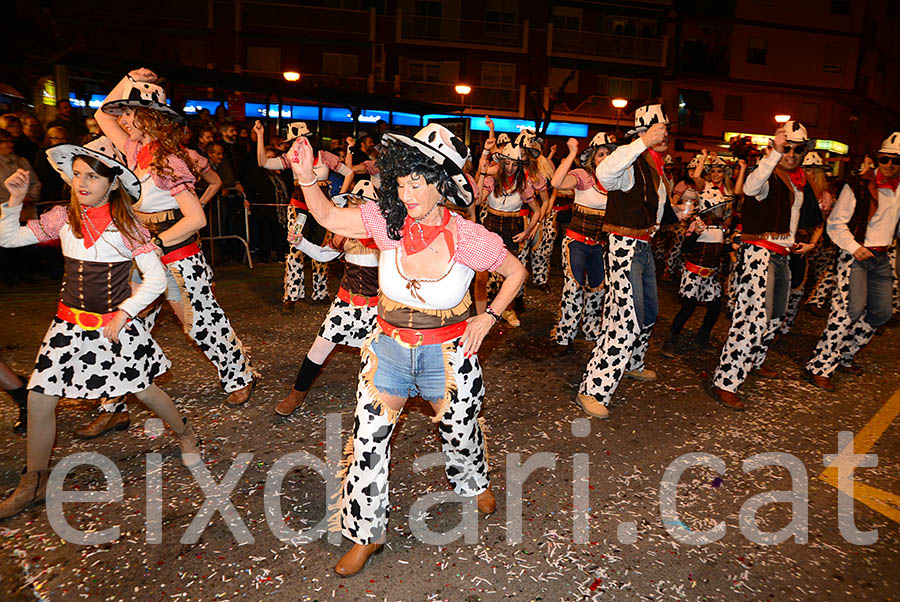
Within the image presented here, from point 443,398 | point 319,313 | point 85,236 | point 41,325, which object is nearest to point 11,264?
point 41,325

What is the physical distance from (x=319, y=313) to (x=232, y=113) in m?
8.48

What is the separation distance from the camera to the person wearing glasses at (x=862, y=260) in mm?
5695

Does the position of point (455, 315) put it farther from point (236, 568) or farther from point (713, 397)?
point (713, 397)

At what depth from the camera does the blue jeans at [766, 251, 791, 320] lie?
520cm

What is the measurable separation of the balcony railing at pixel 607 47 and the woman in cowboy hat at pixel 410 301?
31377 mm

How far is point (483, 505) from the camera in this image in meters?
3.51

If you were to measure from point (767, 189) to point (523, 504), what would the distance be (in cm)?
354

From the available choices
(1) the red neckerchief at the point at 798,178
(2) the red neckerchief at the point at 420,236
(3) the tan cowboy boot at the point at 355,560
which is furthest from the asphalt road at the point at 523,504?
(1) the red neckerchief at the point at 798,178

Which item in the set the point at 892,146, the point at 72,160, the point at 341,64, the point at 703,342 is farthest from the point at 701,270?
the point at 341,64

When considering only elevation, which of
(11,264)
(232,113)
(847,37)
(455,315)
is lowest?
(11,264)

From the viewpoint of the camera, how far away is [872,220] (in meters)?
5.80

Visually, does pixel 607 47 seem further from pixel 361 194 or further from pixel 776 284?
pixel 361 194

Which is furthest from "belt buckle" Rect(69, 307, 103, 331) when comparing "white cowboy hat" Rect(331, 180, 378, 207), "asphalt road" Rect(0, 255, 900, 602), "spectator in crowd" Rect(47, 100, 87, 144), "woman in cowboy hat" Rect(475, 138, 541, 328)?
"spectator in crowd" Rect(47, 100, 87, 144)

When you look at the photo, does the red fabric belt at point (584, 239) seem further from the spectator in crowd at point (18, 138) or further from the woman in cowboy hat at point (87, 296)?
the spectator in crowd at point (18, 138)
